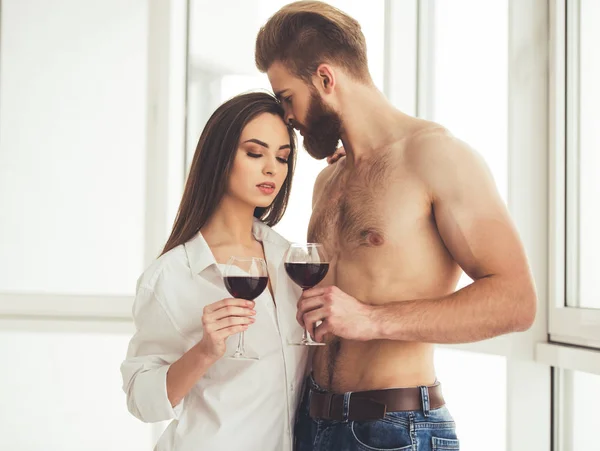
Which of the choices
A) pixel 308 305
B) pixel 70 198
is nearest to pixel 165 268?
pixel 308 305

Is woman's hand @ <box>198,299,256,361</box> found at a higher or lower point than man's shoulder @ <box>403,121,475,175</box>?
lower

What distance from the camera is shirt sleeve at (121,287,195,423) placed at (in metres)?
1.83

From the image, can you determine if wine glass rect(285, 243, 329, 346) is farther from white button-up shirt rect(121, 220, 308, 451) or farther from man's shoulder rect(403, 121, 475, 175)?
man's shoulder rect(403, 121, 475, 175)

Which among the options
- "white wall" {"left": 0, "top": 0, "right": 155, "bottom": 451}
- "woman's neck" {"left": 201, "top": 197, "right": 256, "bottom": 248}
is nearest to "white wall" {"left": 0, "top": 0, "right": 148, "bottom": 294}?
"white wall" {"left": 0, "top": 0, "right": 155, "bottom": 451}

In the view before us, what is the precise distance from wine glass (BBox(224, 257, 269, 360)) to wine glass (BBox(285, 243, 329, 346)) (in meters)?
0.10

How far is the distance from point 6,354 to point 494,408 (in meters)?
2.46

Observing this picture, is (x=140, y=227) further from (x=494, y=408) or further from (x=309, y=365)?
(x=494, y=408)

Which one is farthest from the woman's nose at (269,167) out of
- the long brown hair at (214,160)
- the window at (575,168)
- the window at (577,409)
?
the window at (577,409)

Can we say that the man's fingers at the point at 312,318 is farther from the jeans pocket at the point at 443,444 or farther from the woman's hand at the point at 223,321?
the jeans pocket at the point at 443,444

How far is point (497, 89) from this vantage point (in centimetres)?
302

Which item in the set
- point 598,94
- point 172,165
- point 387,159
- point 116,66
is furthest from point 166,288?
point 116,66

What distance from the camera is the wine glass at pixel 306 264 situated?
178 centimetres

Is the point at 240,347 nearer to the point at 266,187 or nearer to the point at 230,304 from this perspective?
the point at 230,304

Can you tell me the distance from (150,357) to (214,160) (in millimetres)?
609
